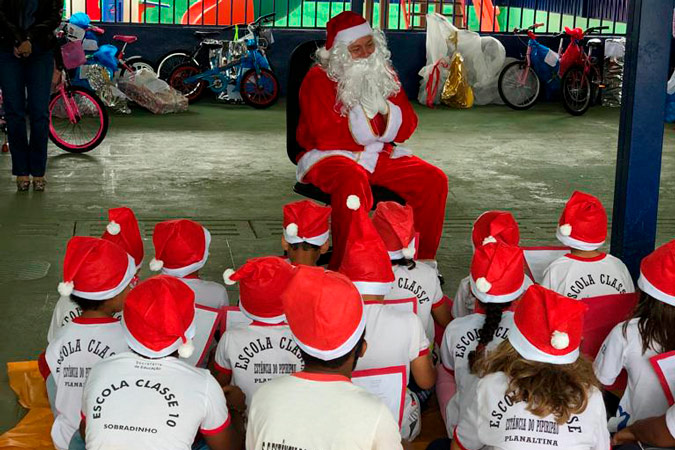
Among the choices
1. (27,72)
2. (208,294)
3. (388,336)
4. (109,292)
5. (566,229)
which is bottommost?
(208,294)

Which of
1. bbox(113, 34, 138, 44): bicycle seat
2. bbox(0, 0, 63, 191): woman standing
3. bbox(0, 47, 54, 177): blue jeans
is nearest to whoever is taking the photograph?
bbox(0, 0, 63, 191): woman standing

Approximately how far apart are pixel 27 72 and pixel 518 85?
7.30 metres

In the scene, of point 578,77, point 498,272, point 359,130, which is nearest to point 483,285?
point 498,272

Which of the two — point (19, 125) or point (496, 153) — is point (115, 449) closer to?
point (19, 125)

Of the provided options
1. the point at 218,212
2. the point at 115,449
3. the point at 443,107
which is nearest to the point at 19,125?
A: the point at 218,212

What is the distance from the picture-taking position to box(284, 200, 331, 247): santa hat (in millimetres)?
4008

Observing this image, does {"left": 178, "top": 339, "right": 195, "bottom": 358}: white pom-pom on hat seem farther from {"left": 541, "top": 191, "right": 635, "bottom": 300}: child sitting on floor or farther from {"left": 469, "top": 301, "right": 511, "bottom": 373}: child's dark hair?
{"left": 541, "top": 191, "right": 635, "bottom": 300}: child sitting on floor

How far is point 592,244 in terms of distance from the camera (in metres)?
3.79

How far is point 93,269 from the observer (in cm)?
314

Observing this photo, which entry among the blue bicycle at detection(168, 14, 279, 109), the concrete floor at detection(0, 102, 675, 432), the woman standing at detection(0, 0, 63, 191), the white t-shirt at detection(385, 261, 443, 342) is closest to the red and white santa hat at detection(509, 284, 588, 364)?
the white t-shirt at detection(385, 261, 443, 342)

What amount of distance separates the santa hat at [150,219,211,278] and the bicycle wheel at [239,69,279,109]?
27.1 ft

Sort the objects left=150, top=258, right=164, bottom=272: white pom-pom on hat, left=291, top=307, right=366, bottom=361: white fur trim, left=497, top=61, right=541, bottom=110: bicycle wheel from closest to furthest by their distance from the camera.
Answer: left=291, top=307, right=366, bottom=361: white fur trim → left=150, top=258, right=164, bottom=272: white pom-pom on hat → left=497, top=61, right=541, bottom=110: bicycle wheel

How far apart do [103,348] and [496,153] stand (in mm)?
6753

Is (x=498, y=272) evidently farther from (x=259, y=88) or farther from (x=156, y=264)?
(x=259, y=88)
